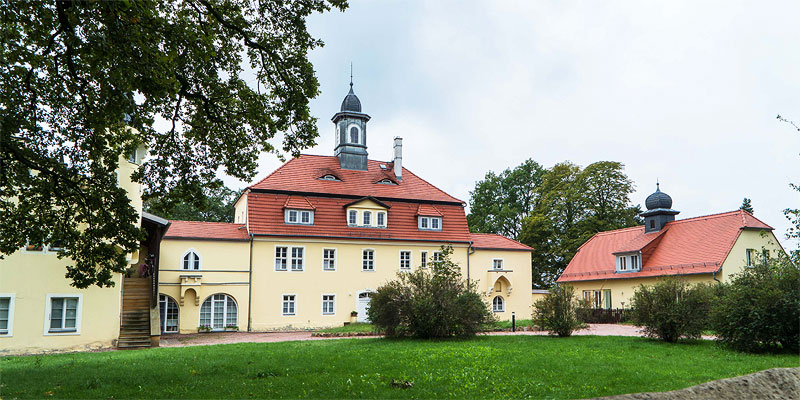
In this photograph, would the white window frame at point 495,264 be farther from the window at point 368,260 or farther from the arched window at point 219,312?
the arched window at point 219,312

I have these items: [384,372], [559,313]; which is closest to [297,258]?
[559,313]

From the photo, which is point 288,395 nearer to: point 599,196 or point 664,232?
point 664,232

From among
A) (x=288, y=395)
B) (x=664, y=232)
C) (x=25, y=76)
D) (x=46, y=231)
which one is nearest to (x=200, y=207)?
(x=46, y=231)

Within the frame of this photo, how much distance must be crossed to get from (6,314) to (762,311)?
860 inches

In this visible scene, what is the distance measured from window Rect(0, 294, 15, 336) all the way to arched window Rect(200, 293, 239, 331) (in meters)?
10.5

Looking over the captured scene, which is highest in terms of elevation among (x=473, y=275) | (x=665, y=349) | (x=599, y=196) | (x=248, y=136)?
(x=599, y=196)

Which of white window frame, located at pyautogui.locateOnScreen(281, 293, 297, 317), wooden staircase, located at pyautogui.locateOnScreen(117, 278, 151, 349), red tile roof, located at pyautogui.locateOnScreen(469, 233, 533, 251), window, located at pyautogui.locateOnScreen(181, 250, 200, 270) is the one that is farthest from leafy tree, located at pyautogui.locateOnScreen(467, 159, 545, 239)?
wooden staircase, located at pyautogui.locateOnScreen(117, 278, 151, 349)

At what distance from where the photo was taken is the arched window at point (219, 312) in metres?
28.6

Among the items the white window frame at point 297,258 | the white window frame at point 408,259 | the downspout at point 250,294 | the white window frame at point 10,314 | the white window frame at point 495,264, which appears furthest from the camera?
the white window frame at point 495,264

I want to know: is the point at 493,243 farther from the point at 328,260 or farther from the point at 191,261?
the point at 191,261

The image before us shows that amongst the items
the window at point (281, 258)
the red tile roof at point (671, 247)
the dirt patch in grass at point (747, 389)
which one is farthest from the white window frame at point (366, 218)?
the dirt patch in grass at point (747, 389)

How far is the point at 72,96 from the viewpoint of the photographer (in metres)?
11.0

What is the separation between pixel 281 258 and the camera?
31000mm

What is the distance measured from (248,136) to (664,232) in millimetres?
31981
